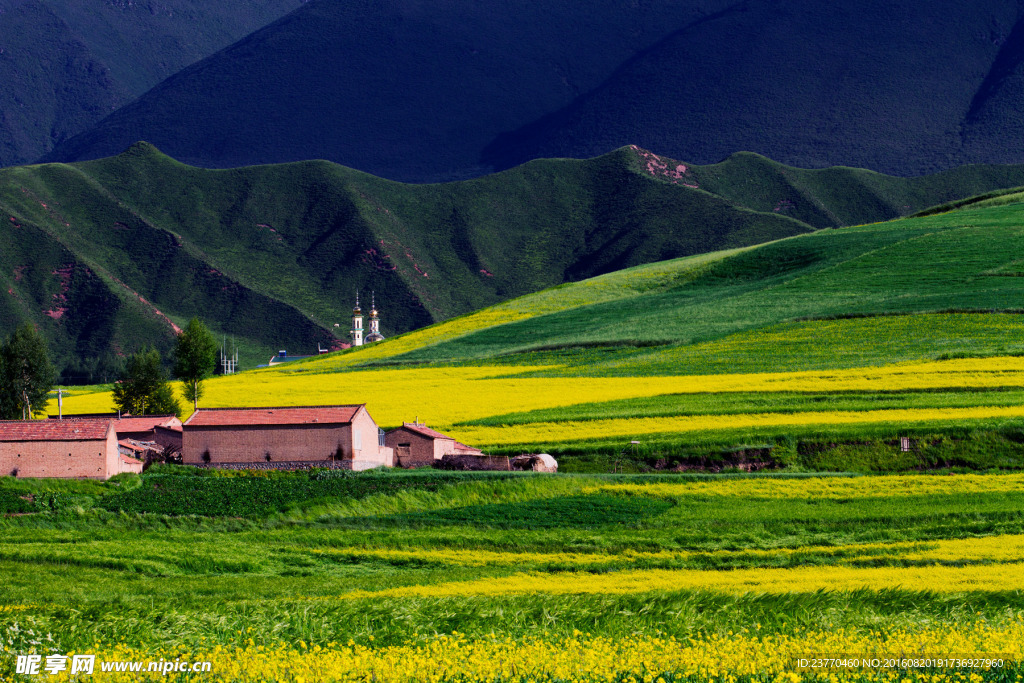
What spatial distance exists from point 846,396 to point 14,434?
133ft

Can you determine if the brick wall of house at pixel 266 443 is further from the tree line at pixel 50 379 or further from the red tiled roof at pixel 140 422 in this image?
the tree line at pixel 50 379

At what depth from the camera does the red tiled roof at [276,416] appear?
5894cm

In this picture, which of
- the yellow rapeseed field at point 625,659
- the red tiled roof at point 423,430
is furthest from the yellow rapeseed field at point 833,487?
the yellow rapeseed field at point 625,659

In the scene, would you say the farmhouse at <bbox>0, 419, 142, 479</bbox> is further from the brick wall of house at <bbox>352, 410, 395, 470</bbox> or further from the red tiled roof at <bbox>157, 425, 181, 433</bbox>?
the brick wall of house at <bbox>352, 410, 395, 470</bbox>

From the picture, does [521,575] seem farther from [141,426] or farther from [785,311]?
[785,311]

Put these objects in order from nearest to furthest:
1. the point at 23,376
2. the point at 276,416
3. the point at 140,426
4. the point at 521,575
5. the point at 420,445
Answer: the point at 521,575
the point at 420,445
the point at 276,416
the point at 140,426
the point at 23,376

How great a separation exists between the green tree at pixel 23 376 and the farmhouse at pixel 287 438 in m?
27.2

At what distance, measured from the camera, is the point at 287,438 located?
195 ft

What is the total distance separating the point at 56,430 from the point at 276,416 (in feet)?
35.3

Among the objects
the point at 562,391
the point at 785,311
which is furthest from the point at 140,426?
the point at 785,311

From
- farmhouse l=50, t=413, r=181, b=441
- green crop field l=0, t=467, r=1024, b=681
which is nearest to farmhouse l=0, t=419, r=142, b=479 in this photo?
green crop field l=0, t=467, r=1024, b=681

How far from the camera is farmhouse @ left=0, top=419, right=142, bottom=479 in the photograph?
5438 centimetres

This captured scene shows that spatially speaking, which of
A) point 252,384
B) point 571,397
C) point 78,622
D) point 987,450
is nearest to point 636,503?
point 987,450

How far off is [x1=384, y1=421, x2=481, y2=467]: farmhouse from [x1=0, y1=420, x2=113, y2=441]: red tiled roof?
14038mm
